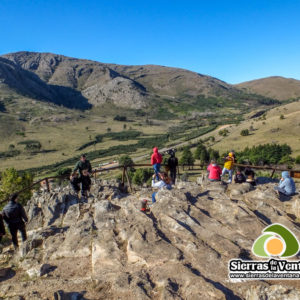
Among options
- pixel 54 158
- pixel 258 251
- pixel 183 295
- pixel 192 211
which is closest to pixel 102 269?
pixel 183 295

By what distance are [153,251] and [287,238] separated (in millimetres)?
4093

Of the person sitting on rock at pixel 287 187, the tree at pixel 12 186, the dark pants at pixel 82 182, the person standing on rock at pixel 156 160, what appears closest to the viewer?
the person sitting on rock at pixel 287 187

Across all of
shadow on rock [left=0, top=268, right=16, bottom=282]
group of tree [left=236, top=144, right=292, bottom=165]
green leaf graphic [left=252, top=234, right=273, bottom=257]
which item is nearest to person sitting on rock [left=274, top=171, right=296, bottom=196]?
green leaf graphic [left=252, top=234, right=273, bottom=257]

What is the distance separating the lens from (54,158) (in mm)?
118375

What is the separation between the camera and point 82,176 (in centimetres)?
1255

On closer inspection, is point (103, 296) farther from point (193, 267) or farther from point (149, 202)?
point (149, 202)

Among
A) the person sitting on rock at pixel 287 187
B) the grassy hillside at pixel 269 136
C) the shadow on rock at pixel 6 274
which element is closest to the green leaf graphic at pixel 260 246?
the person sitting on rock at pixel 287 187

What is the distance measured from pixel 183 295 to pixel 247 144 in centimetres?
10020

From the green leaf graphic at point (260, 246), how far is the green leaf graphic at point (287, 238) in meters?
0.41
